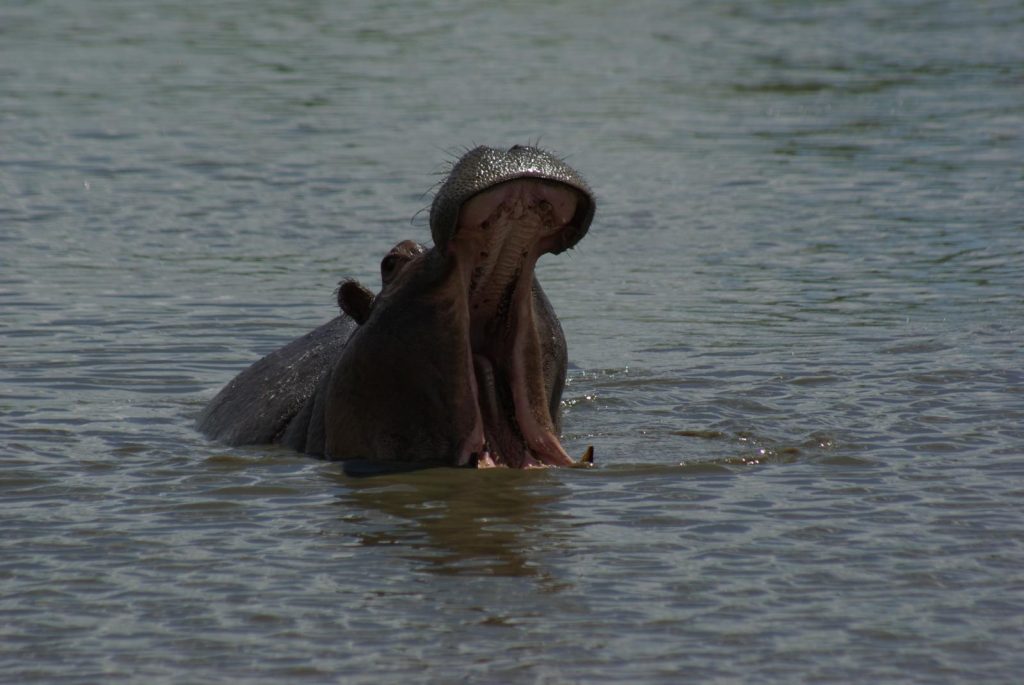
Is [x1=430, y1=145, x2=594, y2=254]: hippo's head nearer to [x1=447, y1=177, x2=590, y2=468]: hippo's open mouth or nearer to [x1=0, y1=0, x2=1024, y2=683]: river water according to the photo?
[x1=447, y1=177, x2=590, y2=468]: hippo's open mouth

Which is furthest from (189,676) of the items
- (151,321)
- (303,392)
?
(151,321)

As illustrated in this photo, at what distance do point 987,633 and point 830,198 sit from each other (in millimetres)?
9381

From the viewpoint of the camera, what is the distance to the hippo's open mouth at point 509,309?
652 centimetres

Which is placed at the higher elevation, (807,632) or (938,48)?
(938,48)

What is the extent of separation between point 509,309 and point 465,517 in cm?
78

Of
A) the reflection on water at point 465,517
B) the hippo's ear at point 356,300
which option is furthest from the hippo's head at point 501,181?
the reflection on water at point 465,517

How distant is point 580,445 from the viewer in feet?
26.0

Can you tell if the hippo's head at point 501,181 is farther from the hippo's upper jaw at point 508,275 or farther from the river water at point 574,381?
the river water at point 574,381

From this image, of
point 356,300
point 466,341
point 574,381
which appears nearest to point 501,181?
point 466,341

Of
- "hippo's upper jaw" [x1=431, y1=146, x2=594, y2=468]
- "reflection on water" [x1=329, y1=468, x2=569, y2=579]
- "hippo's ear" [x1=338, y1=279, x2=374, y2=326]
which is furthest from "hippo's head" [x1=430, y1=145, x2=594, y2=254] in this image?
"reflection on water" [x1=329, y1=468, x2=569, y2=579]

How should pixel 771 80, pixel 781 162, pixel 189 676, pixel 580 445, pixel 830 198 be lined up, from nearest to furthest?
pixel 189 676 → pixel 580 445 → pixel 830 198 → pixel 781 162 → pixel 771 80

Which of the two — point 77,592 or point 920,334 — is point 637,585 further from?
point 920,334

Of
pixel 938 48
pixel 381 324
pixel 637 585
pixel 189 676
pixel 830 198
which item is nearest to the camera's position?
pixel 189 676

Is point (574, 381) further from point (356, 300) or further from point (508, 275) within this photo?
point (508, 275)
